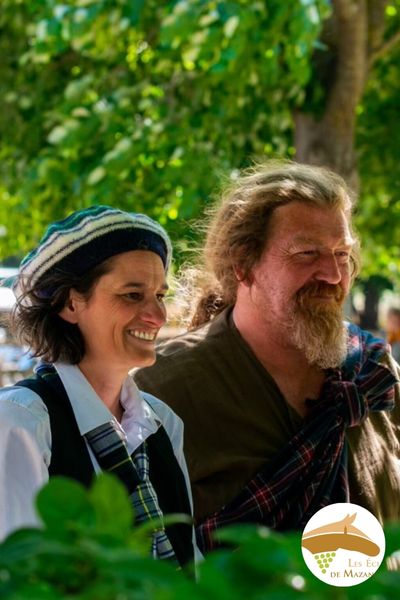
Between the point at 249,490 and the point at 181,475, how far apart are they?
55 centimetres

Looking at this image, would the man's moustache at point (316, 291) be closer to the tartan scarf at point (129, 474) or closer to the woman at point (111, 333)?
the woman at point (111, 333)

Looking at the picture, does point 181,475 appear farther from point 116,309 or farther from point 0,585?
point 0,585

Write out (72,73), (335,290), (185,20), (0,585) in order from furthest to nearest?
1. (72,73)
2. (185,20)
3. (335,290)
4. (0,585)

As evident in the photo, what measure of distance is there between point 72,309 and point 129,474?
41cm

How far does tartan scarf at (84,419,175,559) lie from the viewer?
6.95ft

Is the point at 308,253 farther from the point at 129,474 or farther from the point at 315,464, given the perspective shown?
the point at 129,474

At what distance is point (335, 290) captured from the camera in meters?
3.11

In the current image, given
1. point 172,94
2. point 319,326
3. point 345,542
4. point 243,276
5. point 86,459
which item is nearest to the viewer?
point 345,542

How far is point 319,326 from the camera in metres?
3.05

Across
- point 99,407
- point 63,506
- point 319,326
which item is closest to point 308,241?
point 319,326

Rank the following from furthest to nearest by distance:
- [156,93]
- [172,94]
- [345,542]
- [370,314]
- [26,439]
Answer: [370,314] < [156,93] < [172,94] < [26,439] < [345,542]

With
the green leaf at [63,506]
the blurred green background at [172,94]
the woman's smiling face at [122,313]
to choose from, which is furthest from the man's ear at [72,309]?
the blurred green background at [172,94]

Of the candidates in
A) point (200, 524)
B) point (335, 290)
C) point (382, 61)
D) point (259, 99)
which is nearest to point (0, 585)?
point (200, 524)

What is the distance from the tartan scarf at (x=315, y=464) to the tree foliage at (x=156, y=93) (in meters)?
1.20
